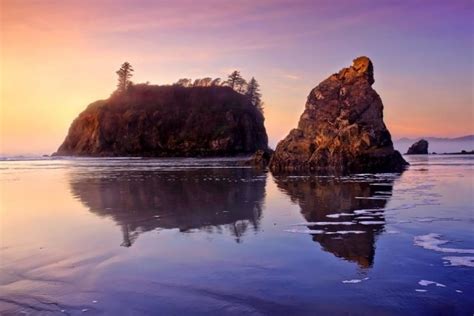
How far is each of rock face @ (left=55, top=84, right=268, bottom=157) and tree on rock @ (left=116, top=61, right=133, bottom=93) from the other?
204 inches

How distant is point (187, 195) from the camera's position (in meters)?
16.1

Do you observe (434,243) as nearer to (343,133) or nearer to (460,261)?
(460,261)

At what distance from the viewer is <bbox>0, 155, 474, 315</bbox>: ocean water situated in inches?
199

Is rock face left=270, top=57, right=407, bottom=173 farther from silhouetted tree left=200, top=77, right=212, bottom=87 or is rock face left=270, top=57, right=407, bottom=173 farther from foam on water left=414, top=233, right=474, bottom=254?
silhouetted tree left=200, top=77, right=212, bottom=87

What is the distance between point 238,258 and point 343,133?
30.0 metres

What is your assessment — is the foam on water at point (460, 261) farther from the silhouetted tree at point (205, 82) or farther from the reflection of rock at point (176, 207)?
the silhouetted tree at point (205, 82)

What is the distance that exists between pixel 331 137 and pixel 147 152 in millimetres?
65552

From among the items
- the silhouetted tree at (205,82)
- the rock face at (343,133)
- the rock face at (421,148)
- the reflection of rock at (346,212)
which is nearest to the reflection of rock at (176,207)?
the reflection of rock at (346,212)

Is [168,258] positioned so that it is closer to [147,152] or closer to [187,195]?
[187,195]

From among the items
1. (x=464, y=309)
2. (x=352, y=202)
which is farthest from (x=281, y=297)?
(x=352, y=202)

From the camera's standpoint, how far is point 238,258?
23.0 ft

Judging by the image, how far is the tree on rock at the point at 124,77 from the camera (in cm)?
12325

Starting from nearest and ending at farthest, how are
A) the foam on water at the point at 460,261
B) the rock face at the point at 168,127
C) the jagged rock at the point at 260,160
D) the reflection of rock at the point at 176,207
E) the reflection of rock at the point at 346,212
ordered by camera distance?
1. the foam on water at the point at 460,261
2. the reflection of rock at the point at 346,212
3. the reflection of rock at the point at 176,207
4. the jagged rock at the point at 260,160
5. the rock face at the point at 168,127

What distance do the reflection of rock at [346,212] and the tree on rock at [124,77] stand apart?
365 ft
